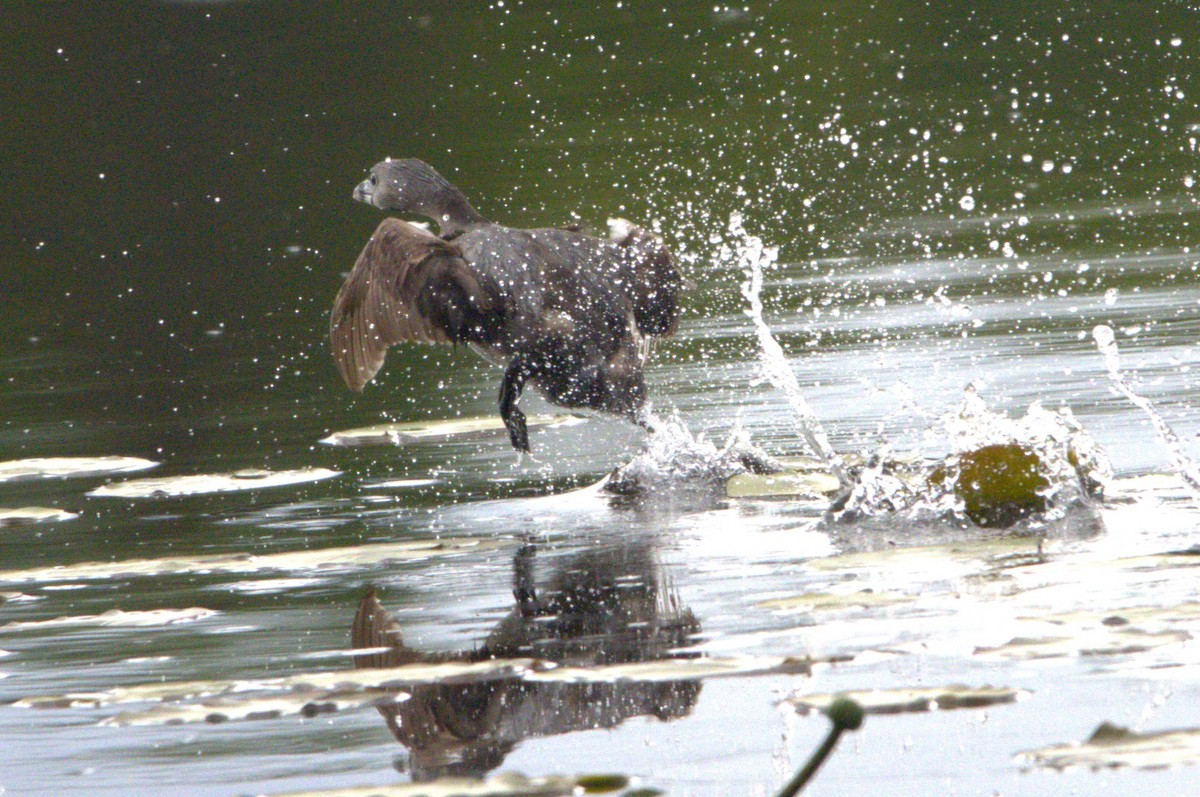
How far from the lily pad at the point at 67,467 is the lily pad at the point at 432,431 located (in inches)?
34.6

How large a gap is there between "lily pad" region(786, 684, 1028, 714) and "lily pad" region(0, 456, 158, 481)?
5.80 metres

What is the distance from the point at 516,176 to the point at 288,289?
396 cm

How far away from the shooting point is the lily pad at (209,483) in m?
9.18

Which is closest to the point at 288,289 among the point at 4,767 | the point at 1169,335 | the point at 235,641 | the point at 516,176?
the point at 516,176

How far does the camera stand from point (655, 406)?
1031 cm

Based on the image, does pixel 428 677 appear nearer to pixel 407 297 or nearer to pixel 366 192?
pixel 407 297

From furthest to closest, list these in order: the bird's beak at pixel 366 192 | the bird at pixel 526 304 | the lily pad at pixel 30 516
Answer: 1. the bird's beak at pixel 366 192
2. the bird at pixel 526 304
3. the lily pad at pixel 30 516

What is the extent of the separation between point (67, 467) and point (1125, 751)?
264 inches

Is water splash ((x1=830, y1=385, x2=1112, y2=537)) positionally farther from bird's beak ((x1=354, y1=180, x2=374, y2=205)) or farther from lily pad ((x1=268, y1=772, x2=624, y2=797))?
bird's beak ((x1=354, y1=180, x2=374, y2=205))

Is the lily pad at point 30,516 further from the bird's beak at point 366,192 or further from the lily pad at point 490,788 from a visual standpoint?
the lily pad at point 490,788

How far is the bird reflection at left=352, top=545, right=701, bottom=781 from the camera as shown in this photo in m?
4.93

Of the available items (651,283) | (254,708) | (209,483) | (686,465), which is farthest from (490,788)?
(651,283)

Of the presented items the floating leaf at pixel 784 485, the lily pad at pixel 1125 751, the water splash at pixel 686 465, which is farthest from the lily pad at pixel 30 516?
the lily pad at pixel 1125 751

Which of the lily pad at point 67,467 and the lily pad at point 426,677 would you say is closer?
the lily pad at point 426,677
